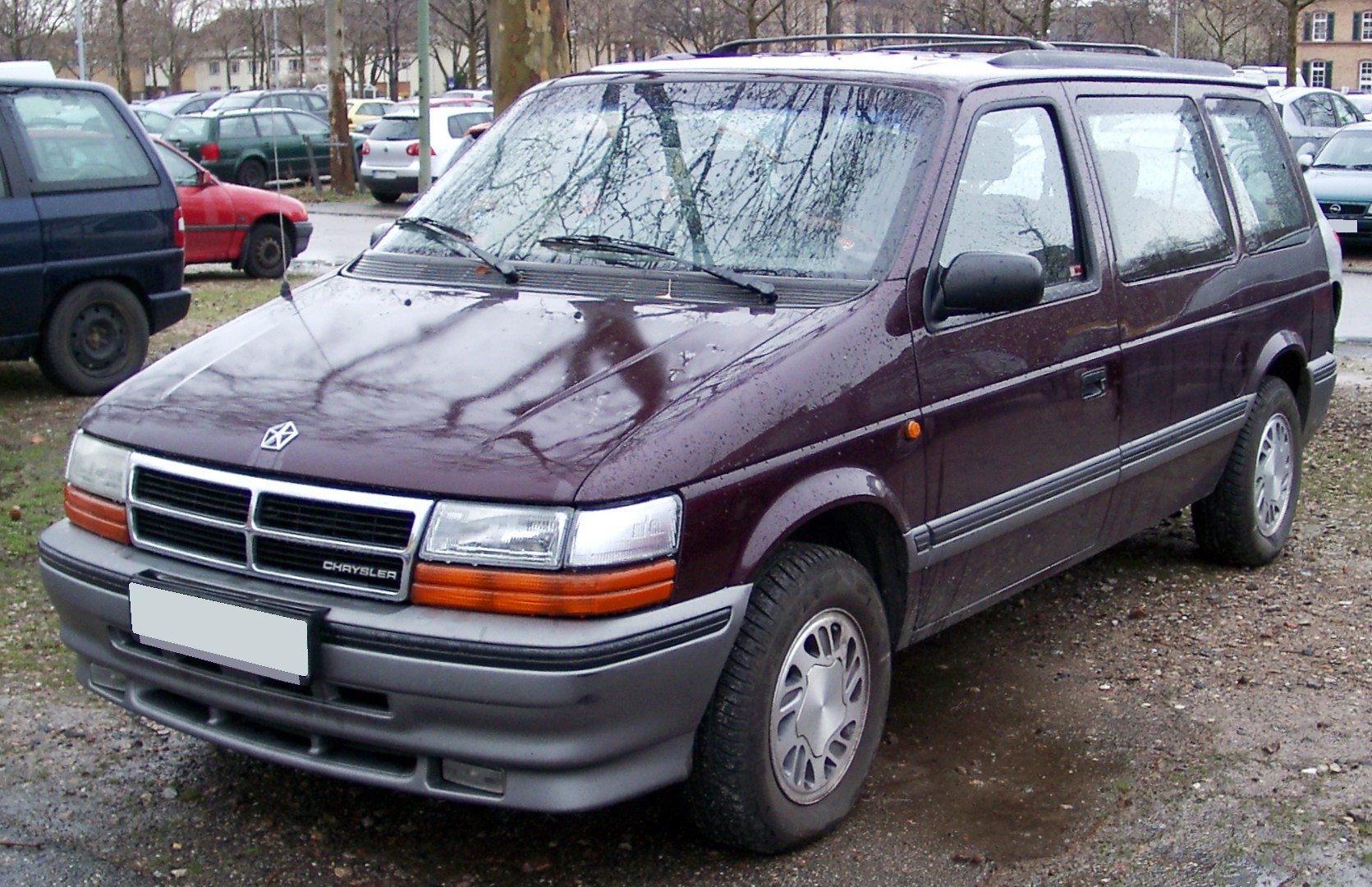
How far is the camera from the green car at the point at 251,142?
28.2 m

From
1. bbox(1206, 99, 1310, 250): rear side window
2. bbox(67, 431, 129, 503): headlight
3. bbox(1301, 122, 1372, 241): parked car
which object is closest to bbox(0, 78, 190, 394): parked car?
bbox(67, 431, 129, 503): headlight

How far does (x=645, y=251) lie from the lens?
4.16 meters

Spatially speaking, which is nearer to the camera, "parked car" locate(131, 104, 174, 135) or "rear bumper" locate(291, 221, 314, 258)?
"rear bumper" locate(291, 221, 314, 258)

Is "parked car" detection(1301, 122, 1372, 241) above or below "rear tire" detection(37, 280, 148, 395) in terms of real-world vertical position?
above

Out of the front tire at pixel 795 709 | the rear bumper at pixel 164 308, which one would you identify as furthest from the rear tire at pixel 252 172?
the front tire at pixel 795 709

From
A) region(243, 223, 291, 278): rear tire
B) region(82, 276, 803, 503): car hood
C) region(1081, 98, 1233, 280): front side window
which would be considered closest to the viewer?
region(82, 276, 803, 503): car hood

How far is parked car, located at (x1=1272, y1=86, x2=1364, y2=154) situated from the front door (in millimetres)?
24289

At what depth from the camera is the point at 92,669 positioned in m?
3.79

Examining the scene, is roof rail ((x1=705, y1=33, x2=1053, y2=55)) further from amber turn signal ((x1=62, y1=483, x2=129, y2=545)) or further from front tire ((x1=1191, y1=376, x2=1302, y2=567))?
amber turn signal ((x1=62, y1=483, x2=129, y2=545))

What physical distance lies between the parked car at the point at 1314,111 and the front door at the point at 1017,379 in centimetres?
2429

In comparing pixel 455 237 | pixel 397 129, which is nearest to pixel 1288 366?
pixel 455 237

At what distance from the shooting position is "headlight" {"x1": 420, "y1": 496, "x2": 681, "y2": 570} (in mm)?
3139

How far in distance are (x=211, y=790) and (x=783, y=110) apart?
7.95ft

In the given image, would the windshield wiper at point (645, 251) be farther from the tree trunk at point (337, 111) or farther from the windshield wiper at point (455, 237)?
the tree trunk at point (337, 111)
